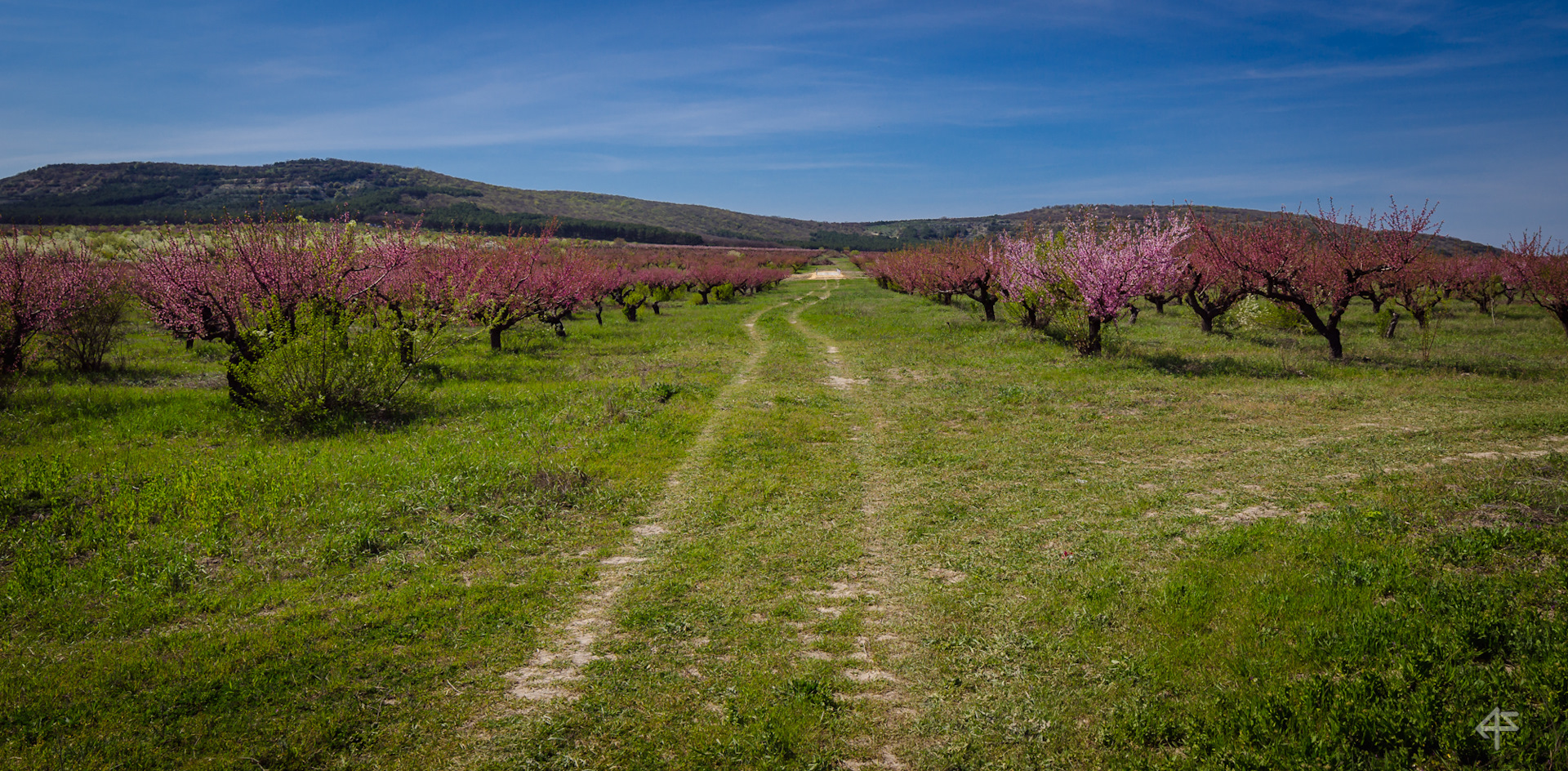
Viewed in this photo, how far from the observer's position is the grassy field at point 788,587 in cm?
491

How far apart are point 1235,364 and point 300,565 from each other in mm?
22924

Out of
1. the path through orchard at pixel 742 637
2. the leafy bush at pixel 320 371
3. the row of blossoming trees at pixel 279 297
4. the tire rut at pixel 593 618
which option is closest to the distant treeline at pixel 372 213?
the row of blossoming trees at pixel 279 297

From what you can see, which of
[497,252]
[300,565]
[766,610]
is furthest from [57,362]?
[766,610]

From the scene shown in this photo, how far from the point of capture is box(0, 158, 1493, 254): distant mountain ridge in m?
119

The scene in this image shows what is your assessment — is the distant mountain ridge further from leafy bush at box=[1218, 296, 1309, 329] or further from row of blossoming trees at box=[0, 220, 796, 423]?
row of blossoming trees at box=[0, 220, 796, 423]

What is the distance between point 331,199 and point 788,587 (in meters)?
190

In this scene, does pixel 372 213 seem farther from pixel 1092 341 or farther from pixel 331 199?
pixel 1092 341

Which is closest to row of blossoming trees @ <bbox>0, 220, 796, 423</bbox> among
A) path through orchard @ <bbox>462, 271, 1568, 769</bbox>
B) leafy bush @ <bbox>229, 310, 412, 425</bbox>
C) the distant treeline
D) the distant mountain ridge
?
leafy bush @ <bbox>229, 310, 412, 425</bbox>

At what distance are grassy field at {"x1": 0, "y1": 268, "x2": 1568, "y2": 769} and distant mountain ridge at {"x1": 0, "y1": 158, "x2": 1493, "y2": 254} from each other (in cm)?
9440

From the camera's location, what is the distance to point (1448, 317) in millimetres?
37750

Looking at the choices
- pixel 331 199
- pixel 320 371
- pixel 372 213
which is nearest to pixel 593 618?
pixel 320 371

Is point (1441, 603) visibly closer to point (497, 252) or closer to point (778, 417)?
point (778, 417)

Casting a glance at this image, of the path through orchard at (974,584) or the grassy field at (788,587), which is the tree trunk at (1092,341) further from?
the grassy field at (788,587)

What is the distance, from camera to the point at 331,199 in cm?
16025
